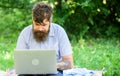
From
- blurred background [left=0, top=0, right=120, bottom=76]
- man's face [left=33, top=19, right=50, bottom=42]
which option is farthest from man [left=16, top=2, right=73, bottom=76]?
blurred background [left=0, top=0, right=120, bottom=76]

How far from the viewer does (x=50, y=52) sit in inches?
137

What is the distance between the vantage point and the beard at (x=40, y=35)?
3.84 m

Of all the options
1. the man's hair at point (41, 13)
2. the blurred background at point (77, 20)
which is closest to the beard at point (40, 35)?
the man's hair at point (41, 13)

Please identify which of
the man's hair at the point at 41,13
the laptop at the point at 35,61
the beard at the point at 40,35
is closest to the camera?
the laptop at the point at 35,61

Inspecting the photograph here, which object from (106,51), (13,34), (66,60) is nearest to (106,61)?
(106,51)

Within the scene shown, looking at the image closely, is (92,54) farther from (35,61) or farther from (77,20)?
(35,61)

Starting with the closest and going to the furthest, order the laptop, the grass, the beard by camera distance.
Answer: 1. the laptop
2. the beard
3. the grass

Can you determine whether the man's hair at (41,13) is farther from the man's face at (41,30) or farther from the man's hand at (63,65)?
the man's hand at (63,65)

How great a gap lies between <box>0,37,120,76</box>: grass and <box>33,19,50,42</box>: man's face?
1.35 meters

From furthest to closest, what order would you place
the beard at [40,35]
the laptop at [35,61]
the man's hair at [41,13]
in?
the beard at [40,35]
the man's hair at [41,13]
the laptop at [35,61]

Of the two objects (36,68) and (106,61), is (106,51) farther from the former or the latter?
(36,68)

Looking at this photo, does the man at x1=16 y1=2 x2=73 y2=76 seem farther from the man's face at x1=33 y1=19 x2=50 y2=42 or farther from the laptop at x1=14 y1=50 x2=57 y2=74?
the laptop at x1=14 y1=50 x2=57 y2=74

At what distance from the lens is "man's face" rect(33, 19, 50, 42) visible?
149 inches

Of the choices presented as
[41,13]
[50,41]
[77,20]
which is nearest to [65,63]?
[50,41]
